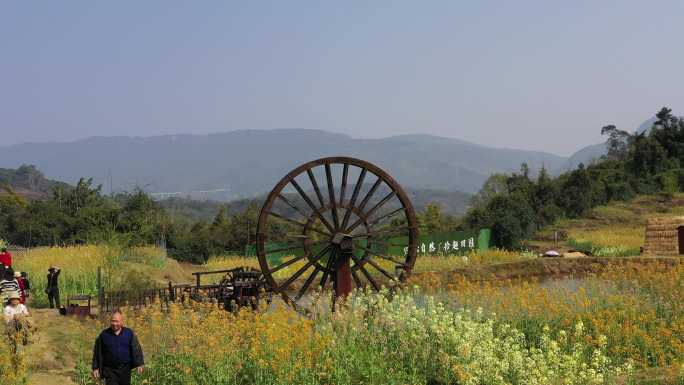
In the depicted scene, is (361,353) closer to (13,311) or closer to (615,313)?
(615,313)

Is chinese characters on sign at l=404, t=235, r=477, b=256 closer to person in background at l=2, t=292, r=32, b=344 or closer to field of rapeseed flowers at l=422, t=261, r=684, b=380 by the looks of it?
field of rapeseed flowers at l=422, t=261, r=684, b=380

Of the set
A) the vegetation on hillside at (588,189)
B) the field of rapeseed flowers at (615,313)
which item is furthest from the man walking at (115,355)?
the vegetation on hillside at (588,189)

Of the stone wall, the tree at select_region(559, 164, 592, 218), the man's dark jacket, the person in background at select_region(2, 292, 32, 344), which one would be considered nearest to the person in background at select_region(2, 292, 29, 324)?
the person in background at select_region(2, 292, 32, 344)

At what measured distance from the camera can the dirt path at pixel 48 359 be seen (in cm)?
1173

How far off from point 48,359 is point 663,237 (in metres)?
21.2

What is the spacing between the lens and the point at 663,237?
26922 millimetres

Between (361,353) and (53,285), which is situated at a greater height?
(53,285)

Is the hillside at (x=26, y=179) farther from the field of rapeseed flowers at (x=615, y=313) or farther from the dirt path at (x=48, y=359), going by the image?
the field of rapeseed flowers at (x=615, y=313)

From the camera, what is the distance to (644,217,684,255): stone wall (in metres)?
26.7

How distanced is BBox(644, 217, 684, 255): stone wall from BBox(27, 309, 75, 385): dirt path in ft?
65.4

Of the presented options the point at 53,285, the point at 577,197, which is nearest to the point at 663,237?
the point at 577,197

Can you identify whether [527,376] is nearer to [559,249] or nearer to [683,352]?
[683,352]

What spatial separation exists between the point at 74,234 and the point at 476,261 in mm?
20432

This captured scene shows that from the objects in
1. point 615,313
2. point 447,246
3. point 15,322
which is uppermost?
point 447,246
